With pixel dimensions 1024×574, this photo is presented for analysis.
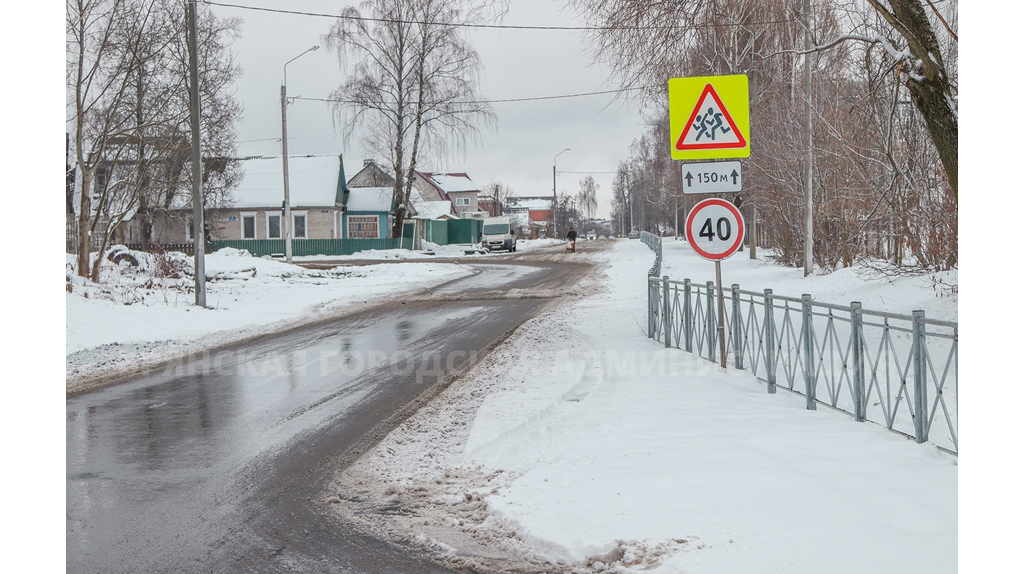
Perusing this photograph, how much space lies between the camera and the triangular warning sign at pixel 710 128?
28.4 ft

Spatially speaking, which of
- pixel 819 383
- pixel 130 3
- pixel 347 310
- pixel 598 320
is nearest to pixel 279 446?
pixel 819 383

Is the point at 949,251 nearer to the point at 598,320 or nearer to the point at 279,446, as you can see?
the point at 598,320

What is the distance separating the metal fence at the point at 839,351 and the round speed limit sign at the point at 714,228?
2.09 ft

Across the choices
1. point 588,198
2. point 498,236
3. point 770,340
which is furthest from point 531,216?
point 770,340

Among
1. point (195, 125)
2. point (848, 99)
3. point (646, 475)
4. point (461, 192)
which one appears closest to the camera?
point (646, 475)

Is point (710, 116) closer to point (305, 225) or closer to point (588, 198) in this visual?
point (305, 225)

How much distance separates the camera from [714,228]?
342 inches

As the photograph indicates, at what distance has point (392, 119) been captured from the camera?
43312mm

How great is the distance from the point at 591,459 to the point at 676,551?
1.65 meters

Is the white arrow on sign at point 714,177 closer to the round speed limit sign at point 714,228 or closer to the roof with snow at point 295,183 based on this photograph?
the round speed limit sign at point 714,228

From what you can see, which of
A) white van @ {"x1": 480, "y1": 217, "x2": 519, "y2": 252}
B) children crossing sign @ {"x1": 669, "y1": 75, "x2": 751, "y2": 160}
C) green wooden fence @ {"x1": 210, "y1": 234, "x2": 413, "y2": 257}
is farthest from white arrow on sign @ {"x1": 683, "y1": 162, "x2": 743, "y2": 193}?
white van @ {"x1": 480, "y1": 217, "x2": 519, "y2": 252}

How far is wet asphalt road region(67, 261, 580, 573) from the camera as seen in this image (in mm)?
4191

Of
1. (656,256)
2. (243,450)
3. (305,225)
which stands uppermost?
(305,225)

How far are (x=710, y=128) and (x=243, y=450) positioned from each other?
5898mm
